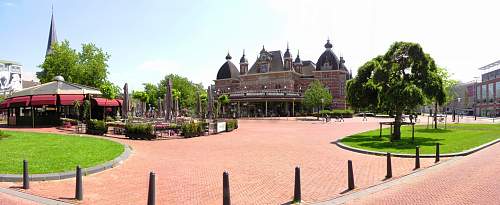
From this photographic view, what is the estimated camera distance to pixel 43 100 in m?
31.9

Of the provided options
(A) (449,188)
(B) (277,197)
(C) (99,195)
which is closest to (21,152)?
(C) (99,195)

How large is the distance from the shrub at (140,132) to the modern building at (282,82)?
1667 inches

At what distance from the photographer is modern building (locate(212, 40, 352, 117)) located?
66812mm

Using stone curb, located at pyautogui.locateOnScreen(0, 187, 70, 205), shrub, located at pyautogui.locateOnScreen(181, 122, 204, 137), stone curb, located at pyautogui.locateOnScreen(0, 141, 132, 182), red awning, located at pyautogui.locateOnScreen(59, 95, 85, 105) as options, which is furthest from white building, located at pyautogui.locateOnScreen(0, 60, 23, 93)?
stone curb, located at pyautogui.locateOnScreen(0, 187, 70, 205)

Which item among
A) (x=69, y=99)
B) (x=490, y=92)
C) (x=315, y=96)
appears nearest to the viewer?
(x=69, y=99)

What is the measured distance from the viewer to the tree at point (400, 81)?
19984mm

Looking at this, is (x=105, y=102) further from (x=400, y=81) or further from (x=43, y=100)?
(x=400, y=81)

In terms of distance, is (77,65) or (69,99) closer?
(69,99)

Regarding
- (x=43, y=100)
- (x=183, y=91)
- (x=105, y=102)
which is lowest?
(x=105, y=102)

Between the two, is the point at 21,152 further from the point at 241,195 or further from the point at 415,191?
the point at 415,191

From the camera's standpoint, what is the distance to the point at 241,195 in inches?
344

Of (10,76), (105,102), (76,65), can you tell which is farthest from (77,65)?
(10,76)

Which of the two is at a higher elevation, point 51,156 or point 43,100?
point 43,100

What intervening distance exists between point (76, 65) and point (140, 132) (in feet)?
104
